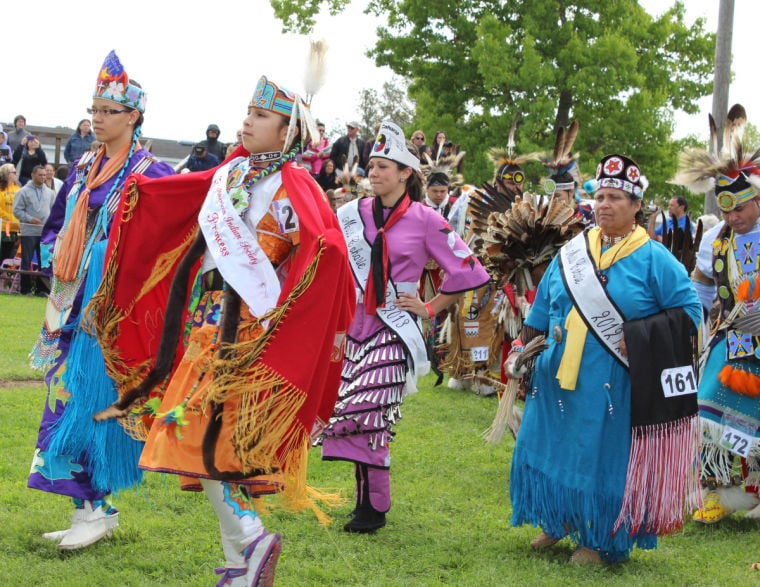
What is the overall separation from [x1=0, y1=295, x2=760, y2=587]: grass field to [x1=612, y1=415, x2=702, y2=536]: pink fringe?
0.28 meters

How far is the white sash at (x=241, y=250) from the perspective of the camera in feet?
11.9

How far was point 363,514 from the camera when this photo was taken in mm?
5051

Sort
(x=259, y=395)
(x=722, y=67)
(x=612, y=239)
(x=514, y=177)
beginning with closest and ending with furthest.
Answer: (x=259, y=395) < (x=612, y=239) < (x=514, y=177) < (x=722, y=67)

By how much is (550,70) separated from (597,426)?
17514mm

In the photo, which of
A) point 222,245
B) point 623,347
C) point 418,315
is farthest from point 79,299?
point 623,347

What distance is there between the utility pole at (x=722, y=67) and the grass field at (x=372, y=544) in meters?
6.03

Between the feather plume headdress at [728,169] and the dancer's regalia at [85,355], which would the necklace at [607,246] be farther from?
the dancer's regalia at [85,355]

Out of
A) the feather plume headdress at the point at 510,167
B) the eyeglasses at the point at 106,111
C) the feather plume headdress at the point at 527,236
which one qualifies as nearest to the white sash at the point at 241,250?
the eyeglasses at the point at 106,111

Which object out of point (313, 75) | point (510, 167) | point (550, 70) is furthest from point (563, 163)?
point (550, 70)

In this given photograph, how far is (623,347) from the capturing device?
4.46 metres

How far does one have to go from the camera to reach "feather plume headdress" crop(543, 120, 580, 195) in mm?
6805

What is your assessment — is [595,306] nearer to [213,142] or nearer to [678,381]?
[678,381]

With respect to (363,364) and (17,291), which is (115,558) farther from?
(17,291)

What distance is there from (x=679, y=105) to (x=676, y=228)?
1750cm
